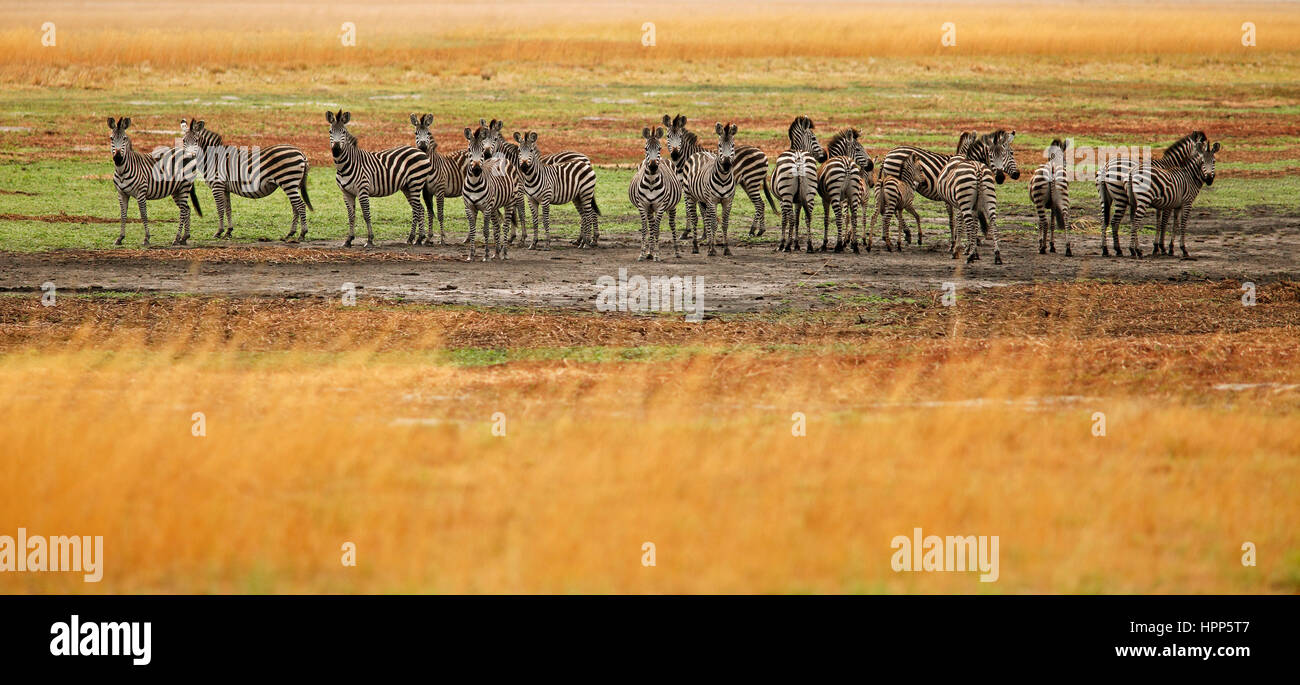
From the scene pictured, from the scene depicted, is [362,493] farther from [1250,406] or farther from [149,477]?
[1250,406]

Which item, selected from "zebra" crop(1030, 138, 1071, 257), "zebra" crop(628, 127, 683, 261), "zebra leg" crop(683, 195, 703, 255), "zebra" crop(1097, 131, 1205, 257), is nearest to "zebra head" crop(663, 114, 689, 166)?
"zebra" crop(628, 127, 683, 261)

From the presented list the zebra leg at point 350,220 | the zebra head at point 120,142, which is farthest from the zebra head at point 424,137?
the zebra head at point 120,142

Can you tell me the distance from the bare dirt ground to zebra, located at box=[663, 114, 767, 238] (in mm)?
1379

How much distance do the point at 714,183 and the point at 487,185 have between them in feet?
13.2

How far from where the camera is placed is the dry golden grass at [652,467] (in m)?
8.48

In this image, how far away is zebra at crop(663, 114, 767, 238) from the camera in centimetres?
2292

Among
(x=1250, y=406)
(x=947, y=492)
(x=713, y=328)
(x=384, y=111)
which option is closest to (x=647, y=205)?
(x=713, y=328)

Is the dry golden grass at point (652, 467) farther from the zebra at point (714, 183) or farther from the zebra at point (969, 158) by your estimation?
the zebra at point (969, 158)

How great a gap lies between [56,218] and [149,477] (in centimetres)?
1800

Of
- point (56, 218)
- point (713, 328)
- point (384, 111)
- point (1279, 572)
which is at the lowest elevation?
point (1279, 572)

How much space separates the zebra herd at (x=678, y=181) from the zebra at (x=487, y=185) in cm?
2
